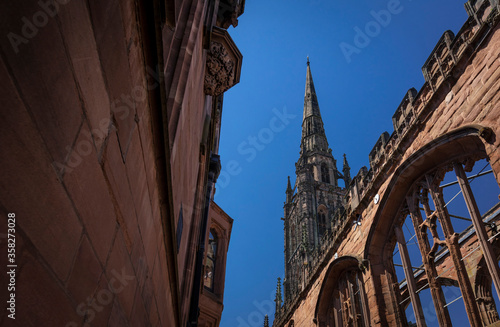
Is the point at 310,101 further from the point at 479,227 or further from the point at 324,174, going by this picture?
the point at 479,227

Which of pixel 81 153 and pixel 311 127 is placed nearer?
pixel 81 153

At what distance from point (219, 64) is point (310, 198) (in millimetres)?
40565

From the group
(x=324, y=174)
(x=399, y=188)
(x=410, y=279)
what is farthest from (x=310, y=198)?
(x=410, y=279)

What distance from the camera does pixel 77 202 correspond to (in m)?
1.37

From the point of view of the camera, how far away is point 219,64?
21.1 ft

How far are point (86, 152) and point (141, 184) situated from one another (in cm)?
98

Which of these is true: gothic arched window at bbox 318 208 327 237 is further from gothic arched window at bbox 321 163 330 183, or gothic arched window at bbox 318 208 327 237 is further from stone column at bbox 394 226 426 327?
stone column at bbox 394 226 426 327

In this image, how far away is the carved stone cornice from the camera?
20.6 feet

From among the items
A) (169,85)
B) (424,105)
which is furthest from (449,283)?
(169,85)

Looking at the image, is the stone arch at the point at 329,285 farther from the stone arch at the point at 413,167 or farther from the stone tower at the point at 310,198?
the stone tower at the point at 310,198

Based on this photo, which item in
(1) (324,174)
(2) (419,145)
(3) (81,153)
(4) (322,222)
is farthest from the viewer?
(1) (324,174)

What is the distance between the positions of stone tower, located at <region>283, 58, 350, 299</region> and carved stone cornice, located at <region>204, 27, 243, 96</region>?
1395 inches

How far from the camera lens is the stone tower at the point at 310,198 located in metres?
42.9

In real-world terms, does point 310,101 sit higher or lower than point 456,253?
higher
